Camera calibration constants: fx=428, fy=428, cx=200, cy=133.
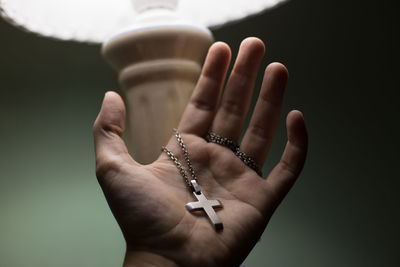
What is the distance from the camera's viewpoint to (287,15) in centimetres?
116

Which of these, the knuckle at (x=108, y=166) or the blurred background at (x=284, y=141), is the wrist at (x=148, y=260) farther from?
the blurred background at (x=284, y=141)

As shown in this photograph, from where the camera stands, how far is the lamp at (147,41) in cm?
75

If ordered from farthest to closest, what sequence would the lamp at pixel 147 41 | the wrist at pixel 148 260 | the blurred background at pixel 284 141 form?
1. the blurred background at pixel 284 141
2. the lamp at pixel 147 41
3. the wrist at pixel 148 260

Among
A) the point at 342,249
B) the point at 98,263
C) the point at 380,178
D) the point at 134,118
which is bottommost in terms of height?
the point at 98,263

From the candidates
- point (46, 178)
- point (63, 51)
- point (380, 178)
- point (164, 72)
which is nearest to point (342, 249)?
point (380, 178)

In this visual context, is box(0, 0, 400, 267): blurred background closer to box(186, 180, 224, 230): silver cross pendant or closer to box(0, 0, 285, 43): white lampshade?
box(0, 0, 285, 43): white lampshade

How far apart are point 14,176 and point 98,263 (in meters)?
0.29

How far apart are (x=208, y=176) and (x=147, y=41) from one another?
10.2 inches

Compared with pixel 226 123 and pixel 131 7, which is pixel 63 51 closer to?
pixel 131 7

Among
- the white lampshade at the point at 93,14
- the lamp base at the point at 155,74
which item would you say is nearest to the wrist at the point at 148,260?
the lamp base at the point at 155,74

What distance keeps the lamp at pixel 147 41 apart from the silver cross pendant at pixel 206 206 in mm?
170

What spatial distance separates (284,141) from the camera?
1.12 metres

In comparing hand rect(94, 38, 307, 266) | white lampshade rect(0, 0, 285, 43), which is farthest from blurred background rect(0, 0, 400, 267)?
hand rect(94, 38, 307, 266)

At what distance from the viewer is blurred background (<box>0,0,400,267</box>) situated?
104 cm
